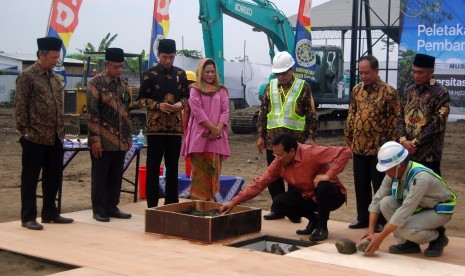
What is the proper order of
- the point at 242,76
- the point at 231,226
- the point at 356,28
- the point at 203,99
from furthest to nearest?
the point at 242,76, the point at 356,28, the point at 203,99, the point at 231,226

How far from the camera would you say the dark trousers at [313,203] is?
565cm

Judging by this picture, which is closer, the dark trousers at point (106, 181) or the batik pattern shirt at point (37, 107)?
the batik pattern shirt at point (37, 107)

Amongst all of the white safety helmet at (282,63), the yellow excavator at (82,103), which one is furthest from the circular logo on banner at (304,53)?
the white safety helmet at (282,63)

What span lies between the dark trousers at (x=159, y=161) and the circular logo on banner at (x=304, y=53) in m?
11.0

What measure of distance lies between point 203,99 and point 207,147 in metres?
0.46

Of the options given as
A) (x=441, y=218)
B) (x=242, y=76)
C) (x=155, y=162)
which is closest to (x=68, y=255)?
(x=155, y=162)

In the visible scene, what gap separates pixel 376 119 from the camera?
623cm

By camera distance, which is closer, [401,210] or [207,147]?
[401,210]

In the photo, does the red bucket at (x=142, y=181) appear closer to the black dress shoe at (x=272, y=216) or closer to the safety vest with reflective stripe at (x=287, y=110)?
the black dress shoe at (x=272, y=216)

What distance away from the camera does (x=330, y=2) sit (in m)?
25.8

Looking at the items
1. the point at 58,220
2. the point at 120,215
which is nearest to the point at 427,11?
the point at 120,215

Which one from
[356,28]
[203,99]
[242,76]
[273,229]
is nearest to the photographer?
[273,229]

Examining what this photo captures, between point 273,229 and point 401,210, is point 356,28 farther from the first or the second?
point 401,210

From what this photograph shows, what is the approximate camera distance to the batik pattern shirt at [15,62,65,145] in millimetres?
5977
